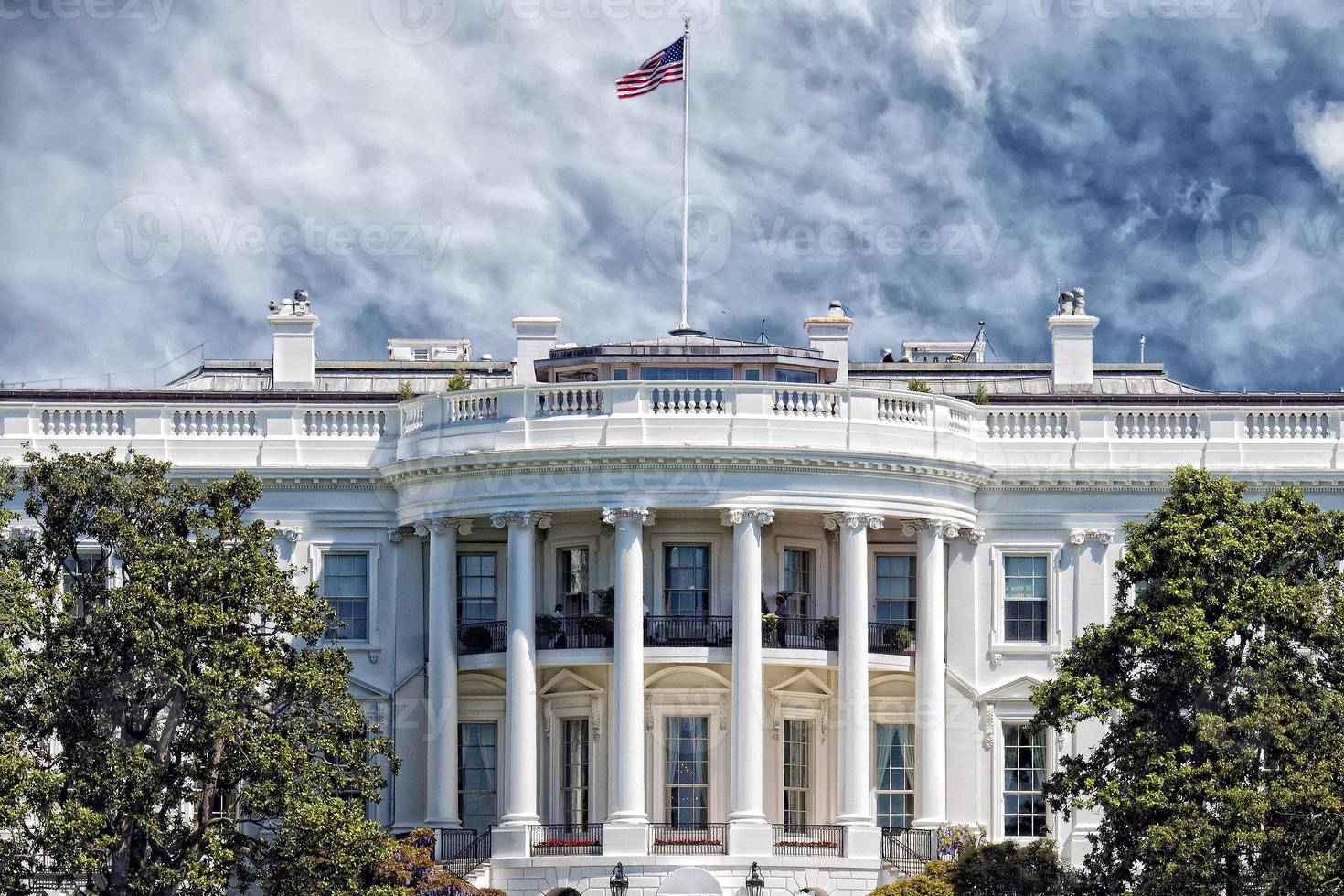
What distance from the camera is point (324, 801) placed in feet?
189

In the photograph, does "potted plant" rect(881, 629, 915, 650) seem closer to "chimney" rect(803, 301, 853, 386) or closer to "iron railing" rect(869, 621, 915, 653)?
"iron railing" rect(869, 621, 915, 653)

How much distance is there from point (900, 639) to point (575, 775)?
7789mm

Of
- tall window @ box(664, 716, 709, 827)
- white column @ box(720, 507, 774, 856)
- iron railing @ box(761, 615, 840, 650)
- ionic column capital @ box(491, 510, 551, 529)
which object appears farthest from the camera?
iron railing @ box(761, 615, 840, 650)

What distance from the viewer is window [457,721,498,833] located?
67562mm

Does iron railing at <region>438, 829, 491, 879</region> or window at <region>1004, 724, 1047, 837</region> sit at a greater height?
window at <region>1004, 724, 1047, 837</region>

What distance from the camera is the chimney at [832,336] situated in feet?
242

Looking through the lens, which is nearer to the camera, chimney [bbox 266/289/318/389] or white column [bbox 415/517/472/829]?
white column [bbox 415/517/472/829]

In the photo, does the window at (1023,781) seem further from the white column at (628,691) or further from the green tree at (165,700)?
the green tree at (165,700)

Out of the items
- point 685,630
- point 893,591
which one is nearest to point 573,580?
point 685,630

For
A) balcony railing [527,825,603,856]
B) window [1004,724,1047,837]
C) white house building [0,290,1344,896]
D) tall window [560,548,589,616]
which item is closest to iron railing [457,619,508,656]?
white house building [0,290,1344,896]

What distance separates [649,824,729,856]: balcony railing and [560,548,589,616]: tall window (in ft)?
19.1

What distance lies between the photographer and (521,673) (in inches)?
2552

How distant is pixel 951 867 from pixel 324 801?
12.9m

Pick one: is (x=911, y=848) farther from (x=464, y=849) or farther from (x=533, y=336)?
(x=533, y=336)
